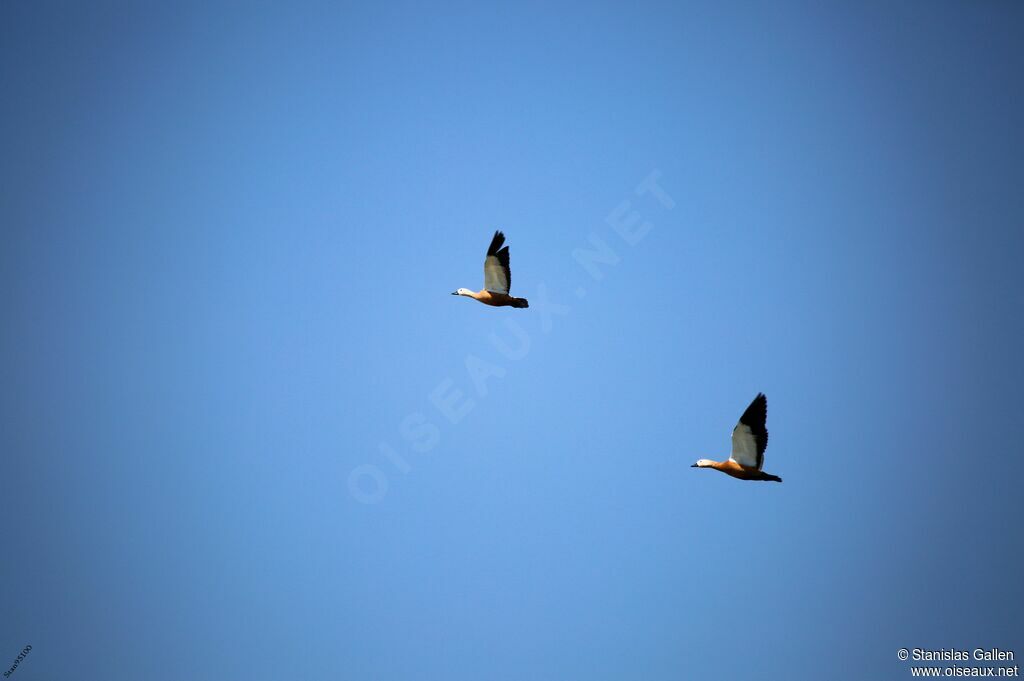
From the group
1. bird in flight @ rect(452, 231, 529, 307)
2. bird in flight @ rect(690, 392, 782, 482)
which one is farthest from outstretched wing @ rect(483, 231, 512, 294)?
bird in flight @ rect(690, 392, 782, 482)

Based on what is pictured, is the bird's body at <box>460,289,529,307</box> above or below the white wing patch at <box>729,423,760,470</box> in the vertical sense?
above

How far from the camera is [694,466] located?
32469 millimetres

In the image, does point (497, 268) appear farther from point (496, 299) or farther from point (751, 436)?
point (751, 436)

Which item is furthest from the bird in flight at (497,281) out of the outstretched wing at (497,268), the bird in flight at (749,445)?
the bird in flight at (749,445)

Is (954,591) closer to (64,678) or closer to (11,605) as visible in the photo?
(64,678)

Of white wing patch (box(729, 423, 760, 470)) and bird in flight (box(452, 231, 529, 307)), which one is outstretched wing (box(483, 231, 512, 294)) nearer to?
bird in flight (box(452, 231, 529, 307))

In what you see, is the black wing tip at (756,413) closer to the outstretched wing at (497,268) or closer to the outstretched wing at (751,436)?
the outstretched wing at (751,436)

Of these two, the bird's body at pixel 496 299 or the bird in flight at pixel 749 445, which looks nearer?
the bird in flight at pixel 749 445

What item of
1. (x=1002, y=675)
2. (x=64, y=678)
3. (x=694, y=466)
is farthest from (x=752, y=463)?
(x=64, y=678)

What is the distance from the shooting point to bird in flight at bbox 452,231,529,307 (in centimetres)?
3578

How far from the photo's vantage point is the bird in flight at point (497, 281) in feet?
117

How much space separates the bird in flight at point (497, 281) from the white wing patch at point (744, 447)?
11364 mm

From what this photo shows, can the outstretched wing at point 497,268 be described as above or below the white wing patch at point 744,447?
above

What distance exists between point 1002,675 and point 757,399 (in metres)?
46.6
